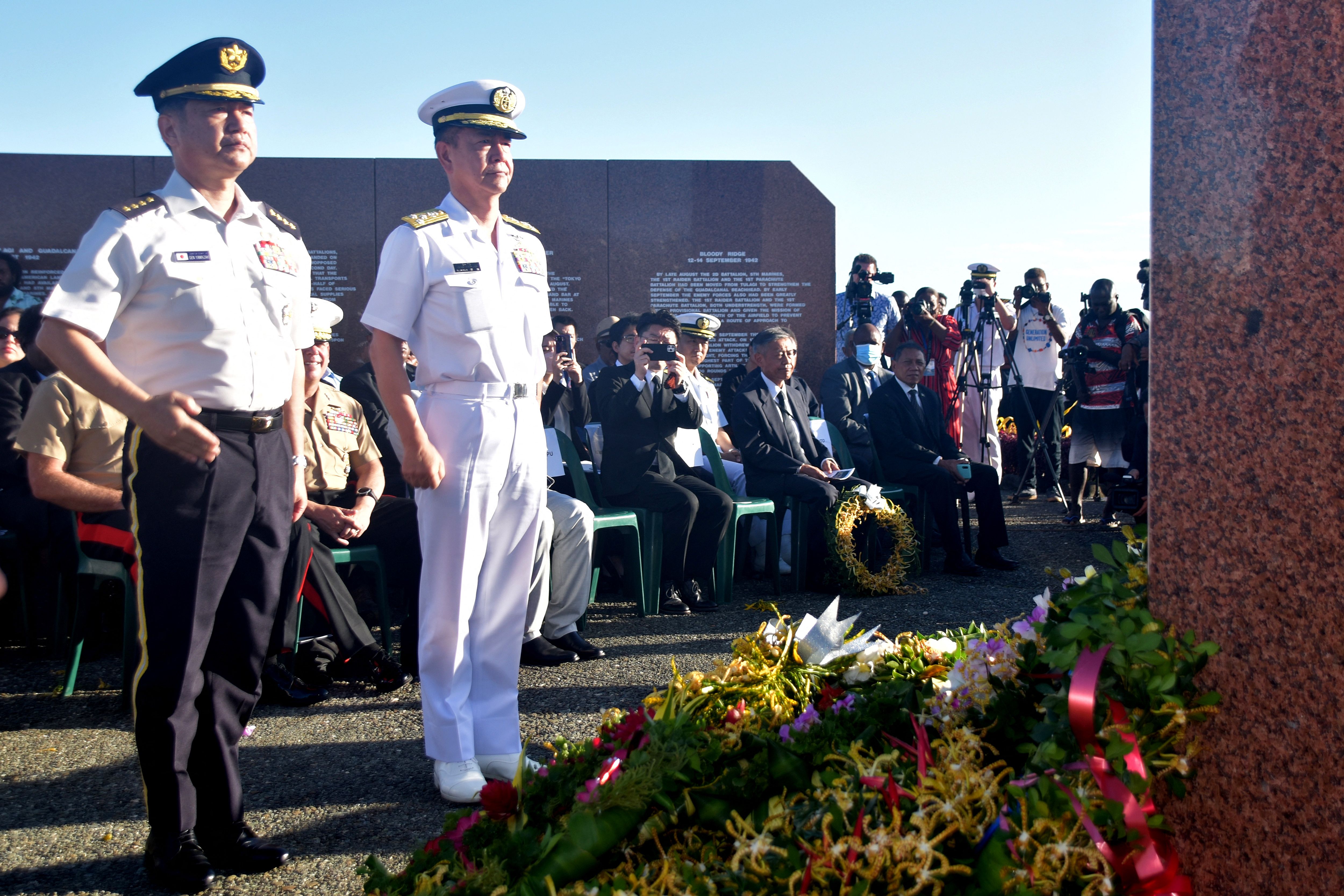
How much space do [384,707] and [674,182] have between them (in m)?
7.40

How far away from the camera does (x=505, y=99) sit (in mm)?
2898

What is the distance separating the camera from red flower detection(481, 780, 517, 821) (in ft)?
4.98

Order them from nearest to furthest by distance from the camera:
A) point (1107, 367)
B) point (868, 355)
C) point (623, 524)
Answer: point (623, 524) → point (868, 355) → point (1107, 367)

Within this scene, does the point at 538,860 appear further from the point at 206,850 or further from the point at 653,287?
the point at 653,287

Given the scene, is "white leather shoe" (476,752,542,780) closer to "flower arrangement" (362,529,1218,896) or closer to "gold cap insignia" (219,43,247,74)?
"flower arrangement" (362,529,1218,896)

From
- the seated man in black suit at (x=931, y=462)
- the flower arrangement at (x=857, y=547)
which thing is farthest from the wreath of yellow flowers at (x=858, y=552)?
the seated man in black suit at (x=931, y=462)

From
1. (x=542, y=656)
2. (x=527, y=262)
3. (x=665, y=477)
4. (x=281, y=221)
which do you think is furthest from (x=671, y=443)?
(x=281, y=221)

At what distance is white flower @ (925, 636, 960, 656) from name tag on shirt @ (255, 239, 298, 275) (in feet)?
5.77

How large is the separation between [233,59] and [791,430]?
4.78m

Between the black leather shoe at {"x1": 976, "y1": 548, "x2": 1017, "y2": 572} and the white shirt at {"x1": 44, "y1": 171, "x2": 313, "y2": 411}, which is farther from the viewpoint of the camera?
the black leather shoe at {"x1": 976, "y1": 548, "x2": 1017, "y2": 572}

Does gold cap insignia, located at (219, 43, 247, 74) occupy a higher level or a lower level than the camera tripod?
higher

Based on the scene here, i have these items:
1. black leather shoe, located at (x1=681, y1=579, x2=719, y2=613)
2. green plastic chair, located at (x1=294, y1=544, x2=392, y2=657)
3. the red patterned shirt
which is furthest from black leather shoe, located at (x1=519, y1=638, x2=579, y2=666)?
the red patterned shirt

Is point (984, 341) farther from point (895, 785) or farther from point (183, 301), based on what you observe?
point (895, 785)

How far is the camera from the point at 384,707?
3.97 meters
